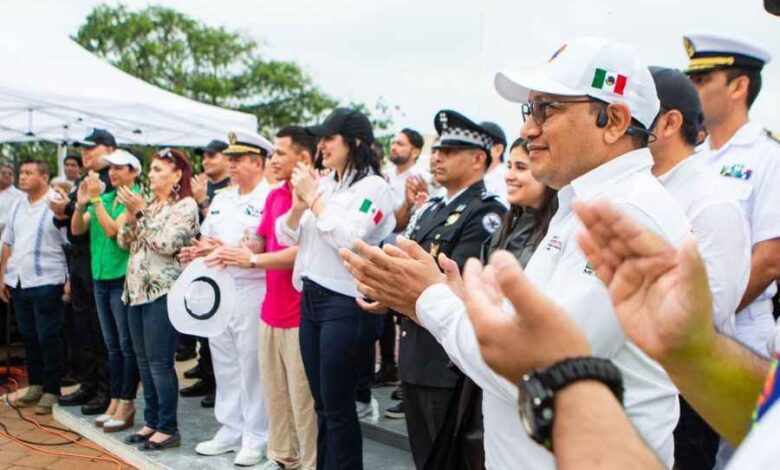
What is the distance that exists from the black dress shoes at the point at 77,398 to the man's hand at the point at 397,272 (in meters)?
4.65

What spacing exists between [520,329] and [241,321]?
12.8 feet

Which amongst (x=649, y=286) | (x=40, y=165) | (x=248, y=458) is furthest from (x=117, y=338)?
(x=649, y=286)

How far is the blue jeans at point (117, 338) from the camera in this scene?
5.16m

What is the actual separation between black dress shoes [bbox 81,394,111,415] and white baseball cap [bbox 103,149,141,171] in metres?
1.82

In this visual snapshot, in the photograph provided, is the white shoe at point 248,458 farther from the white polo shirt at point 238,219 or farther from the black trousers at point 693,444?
the black trousers at point 693,444

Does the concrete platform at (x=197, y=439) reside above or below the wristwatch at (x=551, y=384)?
below

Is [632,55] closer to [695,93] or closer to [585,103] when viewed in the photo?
[585,103]

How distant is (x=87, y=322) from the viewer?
6102mm

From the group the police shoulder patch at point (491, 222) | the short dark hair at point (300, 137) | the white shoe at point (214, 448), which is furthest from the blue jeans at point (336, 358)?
the white shoe at point (214, 448)

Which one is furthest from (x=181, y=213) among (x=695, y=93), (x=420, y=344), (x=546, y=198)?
(x=695, y=93)

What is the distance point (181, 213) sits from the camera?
4836 millimetres

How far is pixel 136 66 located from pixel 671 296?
3239cm

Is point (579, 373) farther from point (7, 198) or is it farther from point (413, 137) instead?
point (7, 198)

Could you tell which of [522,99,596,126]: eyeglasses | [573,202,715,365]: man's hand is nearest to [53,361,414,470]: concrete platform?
[522,99,596,126]: eyeglasses
